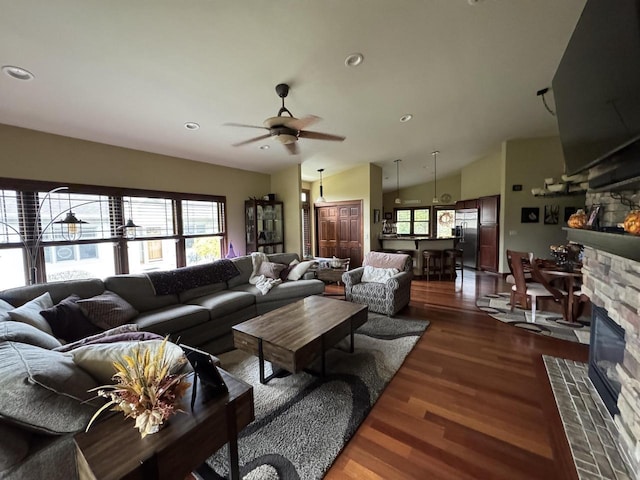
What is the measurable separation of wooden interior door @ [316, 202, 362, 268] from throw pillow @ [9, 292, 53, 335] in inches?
238

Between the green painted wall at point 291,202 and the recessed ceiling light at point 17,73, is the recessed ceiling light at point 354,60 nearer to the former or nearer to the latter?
the recessed ceiling light at point 17,73

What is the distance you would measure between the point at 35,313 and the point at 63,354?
109 centimetres

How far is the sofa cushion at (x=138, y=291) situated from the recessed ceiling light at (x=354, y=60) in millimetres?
3368

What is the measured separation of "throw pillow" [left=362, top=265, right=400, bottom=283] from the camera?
4.17 meters

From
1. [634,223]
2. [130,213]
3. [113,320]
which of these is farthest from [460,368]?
[130,213]

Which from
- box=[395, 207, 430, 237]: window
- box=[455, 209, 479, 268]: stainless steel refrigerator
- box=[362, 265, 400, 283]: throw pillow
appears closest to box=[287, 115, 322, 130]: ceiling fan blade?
box=[362, 265, 400, 283]: throw pillow

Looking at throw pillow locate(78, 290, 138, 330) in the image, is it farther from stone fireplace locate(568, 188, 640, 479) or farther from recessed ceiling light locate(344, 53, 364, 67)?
stone fireplace locate(568, 188, 640, 479)

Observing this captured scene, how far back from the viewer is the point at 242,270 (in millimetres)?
4113

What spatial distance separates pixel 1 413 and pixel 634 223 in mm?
3243

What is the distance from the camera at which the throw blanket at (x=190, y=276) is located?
125 inches

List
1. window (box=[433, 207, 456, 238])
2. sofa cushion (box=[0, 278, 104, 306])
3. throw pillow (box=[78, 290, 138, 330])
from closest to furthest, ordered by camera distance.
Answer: sofa cushion (box=[0, 278, 104, 306]) < throw pillow (box=[78, 290, 138, 330]) < window (box=[433, 207, 456, 238])

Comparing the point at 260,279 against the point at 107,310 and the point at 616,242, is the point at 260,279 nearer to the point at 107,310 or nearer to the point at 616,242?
the point at 107,310

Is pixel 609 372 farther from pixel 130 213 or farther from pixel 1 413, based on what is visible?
pixel 130 213

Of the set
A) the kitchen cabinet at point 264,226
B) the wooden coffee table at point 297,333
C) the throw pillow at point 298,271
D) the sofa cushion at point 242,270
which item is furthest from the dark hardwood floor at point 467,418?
the kitchen cabinet at point 264,226
